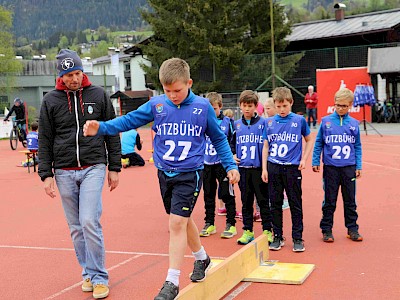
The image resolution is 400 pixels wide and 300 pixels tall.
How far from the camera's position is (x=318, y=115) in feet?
91.2

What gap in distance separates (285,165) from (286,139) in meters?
0.30

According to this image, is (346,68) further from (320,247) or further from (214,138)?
(214,138)

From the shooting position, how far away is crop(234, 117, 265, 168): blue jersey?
716cm

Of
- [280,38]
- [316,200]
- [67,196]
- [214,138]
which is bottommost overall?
[316,200]

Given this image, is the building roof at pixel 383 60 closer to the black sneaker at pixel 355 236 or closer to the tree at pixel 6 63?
the black sneaker at pixel 355 236

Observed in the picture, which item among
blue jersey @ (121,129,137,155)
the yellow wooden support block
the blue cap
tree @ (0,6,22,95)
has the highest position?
tree @ (0,6,22,95)

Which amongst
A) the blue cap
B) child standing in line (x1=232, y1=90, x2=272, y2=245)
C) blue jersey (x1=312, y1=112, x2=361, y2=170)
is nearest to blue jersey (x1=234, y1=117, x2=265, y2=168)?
child standing in line (x1=232, y1=90, x2=272, y2=245)

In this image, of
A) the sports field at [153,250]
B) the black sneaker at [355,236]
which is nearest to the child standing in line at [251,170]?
the sports field at [153,250]

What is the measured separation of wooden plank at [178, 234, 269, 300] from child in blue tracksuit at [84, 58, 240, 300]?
0.12 metres

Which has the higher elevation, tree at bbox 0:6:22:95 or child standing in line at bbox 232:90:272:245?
tree at bbox 0:6:22:95

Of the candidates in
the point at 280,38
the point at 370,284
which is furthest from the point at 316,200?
the point at 280,38

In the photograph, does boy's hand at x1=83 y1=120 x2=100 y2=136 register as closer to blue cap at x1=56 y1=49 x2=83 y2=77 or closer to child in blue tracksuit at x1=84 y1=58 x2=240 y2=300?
child in blue tracksuit at x1=84 y1=58 x2=240 y2=300

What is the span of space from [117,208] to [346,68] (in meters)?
20.1

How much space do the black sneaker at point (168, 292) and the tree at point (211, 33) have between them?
31350 mm
